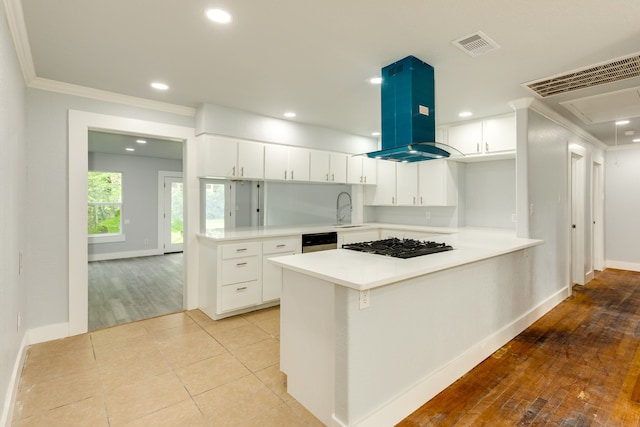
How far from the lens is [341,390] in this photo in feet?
5.63

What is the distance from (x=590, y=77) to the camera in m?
2.83

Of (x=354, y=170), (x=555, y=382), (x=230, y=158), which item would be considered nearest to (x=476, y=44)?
(x=555, y=382)

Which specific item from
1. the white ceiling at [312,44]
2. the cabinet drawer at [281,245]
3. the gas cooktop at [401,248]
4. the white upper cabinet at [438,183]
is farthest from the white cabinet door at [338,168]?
the gas cooktop at [401,248]

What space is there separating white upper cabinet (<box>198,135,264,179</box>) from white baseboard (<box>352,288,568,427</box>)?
2901mm

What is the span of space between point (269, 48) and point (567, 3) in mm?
1891

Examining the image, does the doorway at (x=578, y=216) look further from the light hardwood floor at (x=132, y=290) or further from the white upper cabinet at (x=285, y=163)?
the light hardwood floor at (x=132, y=290)

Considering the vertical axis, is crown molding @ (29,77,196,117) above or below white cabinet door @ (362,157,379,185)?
above

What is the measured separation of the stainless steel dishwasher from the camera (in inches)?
162

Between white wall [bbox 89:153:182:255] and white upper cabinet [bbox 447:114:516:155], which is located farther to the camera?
white wall [bbox 89:153:182:255]

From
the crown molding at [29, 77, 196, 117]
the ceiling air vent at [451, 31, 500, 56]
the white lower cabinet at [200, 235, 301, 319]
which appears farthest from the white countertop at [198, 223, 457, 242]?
the ceiling air vent at [451, 31, 500, 56]

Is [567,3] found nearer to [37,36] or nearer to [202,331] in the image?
[37,36]

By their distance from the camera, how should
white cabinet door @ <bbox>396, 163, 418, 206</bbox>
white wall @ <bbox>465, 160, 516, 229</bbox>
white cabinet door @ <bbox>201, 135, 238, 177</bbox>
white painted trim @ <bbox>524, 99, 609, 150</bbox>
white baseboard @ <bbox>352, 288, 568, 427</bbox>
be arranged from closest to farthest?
1. white baseboard @ <bbox>352, 288, 568, 427</bbox>
2. white painted trim @ <bbox>524, 99, 609, 150</bbox>
3. white cabinet door @ <bbox>201, 135, 238, 177</bbox>
4. white wall @ <bbox>465, 160, 516, 229</bbox>
5. white cabinet door @ <bbox>396, 163, 418, 206</bbox>

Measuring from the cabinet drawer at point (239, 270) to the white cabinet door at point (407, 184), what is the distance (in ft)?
8.66

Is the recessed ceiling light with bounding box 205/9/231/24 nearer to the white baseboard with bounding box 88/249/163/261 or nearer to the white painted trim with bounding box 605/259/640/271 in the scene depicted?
the white baseboard with bounding box 88/249/163/261
